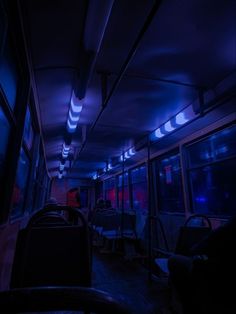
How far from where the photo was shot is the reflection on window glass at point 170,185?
4535 mm

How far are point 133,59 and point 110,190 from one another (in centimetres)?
767

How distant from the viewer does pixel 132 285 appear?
125 inches

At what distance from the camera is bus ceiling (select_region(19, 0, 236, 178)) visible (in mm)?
1519

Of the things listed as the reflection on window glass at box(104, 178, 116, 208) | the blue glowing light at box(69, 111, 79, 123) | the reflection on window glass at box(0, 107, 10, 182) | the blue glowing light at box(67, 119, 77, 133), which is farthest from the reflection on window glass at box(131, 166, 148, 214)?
the reflection on window glass at box(0, 107, 10, 182)

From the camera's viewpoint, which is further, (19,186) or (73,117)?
(73,117)

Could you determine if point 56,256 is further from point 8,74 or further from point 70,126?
point 70,126

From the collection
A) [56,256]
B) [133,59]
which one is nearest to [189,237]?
[56,256]

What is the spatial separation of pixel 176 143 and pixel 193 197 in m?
1.24

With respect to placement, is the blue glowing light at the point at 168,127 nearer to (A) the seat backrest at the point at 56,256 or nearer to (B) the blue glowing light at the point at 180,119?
(B) the blue glowing light at the point at 180,119

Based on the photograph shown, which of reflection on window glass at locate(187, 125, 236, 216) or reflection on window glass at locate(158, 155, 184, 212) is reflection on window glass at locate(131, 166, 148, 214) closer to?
reflection on window glass at locate(158, 155, 184, 212)

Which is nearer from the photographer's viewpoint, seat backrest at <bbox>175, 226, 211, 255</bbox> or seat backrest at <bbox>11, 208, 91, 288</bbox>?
seat backrest at <bbox>11, 208, 91, 288</bbox>

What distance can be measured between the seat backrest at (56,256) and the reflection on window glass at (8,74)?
117 centimetres

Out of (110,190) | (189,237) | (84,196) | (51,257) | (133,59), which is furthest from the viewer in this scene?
(84,196)

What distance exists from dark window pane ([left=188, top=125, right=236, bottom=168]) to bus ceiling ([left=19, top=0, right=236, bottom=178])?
1.08 ft
